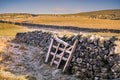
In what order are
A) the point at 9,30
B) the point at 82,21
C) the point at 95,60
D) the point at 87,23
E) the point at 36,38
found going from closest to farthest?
the point at 95,60
the point at 36,38
the point at 9,30
the point at 87,23
the point at 82,21

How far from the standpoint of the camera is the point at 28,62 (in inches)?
1007

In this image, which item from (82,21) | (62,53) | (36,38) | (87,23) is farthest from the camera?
(82,21)

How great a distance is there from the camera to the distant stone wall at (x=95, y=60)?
1880cm

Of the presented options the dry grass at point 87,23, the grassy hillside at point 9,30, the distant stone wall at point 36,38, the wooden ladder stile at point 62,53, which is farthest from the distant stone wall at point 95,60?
the dry grass at point 87,23

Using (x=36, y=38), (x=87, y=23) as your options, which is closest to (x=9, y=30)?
(x=36, y=38)

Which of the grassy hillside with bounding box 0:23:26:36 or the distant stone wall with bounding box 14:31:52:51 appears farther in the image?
the grassy hillside with bounding box 0:23:26:36

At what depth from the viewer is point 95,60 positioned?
20.3 metres

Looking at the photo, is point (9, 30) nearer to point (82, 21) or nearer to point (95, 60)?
point (82, 21)

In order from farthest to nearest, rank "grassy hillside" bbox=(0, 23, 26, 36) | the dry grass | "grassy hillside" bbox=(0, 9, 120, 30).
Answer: "grassy hillside" bbox=(0, 9, 120, 30) < the dry grass < "grassy hillside" bbox=(0, 23, 26, 36)

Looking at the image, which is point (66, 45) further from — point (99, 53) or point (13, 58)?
point (13, 58)

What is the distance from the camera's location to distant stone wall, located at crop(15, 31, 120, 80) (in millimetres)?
18802

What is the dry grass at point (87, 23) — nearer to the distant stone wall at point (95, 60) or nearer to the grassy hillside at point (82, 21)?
the grassy hillside at point (82, 21)

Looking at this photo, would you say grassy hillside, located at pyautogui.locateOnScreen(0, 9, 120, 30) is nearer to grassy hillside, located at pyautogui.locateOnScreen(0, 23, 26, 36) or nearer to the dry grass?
the dry grass

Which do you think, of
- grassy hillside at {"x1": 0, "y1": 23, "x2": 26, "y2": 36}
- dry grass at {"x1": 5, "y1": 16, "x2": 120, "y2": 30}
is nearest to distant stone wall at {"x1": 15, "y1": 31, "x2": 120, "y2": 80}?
grassy hillside at {"x1": 0, "y1": 23, "x2": 26, "y2": 36}
